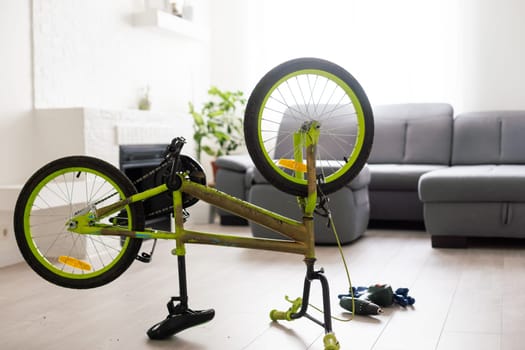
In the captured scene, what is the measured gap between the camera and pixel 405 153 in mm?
5777

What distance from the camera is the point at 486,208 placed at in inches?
174

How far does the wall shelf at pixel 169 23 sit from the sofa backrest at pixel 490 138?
92.3 inches

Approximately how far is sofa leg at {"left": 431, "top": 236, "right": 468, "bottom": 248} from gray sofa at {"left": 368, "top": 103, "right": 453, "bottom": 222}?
0.77 m

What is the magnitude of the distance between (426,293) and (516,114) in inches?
109

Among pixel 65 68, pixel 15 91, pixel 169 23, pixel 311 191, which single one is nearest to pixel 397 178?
pixel 169 23

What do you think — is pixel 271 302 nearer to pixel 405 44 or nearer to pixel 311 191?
pixel 311 191

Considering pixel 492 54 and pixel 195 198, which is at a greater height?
pixel 492 54

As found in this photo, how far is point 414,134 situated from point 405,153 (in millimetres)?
172

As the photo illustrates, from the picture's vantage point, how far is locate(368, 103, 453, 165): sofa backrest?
18.7 ft

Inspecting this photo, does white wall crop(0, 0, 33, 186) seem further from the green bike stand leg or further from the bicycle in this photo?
the green bike stand leg

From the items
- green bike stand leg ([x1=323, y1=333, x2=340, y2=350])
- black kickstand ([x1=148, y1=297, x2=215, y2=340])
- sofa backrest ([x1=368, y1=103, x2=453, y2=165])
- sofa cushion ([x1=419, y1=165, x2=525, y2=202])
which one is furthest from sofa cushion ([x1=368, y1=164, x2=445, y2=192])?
green bike stand leg ([x1=323, y1=333, x2=340, y2=350])

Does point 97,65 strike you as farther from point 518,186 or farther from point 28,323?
point 518,186

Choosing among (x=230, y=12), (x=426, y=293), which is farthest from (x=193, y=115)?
(x=426, y=293)

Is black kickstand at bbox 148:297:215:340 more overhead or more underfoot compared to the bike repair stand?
more underfoot
